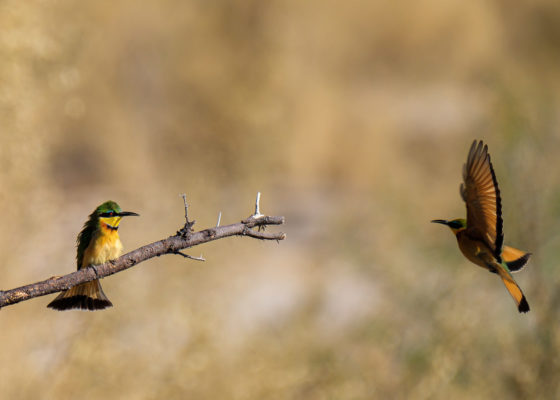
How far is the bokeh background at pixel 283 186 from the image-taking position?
7.55 ft

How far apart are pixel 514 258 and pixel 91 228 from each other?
1003mm

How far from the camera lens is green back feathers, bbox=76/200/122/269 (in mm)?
1532

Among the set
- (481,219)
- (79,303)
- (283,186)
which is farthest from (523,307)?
(283,186)

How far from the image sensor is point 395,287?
10.2ft

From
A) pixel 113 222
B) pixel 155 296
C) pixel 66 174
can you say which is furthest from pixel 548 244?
pixel 66 174

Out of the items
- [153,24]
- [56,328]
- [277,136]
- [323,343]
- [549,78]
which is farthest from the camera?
[549,78]

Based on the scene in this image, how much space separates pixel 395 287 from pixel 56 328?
1564 millimetres

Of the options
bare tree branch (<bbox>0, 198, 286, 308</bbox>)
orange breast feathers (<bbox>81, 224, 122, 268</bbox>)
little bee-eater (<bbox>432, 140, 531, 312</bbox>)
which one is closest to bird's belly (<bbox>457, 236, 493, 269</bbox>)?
little bee-eater (<bbox>432, 140, 531, 312</bbox>)

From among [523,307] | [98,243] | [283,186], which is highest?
[283,186]

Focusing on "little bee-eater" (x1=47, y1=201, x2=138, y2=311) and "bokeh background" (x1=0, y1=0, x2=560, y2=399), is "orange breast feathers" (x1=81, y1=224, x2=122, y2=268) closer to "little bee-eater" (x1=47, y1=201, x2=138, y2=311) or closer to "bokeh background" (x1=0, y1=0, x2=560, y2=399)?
"little bee-eater" (x1=47, y1=201, x2=138, y2=311)

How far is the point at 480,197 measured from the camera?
128cm

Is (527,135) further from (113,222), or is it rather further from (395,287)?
(113,222)

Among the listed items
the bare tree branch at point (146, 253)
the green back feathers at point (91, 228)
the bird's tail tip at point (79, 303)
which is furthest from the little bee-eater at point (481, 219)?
the green back feathers at point (91, 228)

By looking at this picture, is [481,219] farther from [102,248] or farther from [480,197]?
[102,248]
